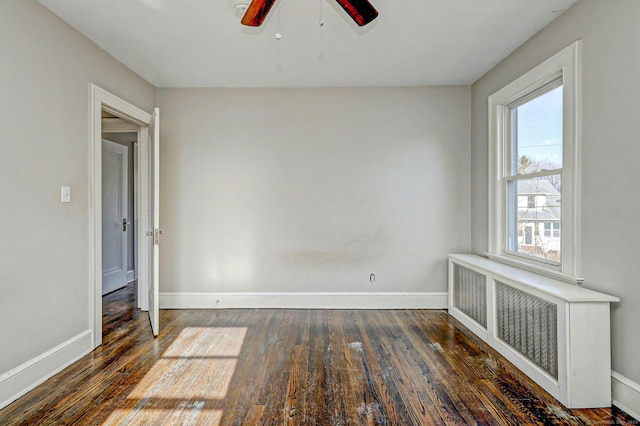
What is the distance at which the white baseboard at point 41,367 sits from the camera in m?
2.01

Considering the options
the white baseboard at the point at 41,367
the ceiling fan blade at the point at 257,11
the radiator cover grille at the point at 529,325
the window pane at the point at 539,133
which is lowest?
the white baseboard at the point at 41,367

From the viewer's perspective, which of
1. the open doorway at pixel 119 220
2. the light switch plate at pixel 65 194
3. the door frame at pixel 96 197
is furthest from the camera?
the open doorway at pixel 119 220

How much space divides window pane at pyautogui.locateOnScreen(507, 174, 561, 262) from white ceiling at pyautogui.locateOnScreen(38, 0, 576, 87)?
1.23 metres

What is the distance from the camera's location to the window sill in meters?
2.29

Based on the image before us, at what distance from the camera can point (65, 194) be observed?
2.49m

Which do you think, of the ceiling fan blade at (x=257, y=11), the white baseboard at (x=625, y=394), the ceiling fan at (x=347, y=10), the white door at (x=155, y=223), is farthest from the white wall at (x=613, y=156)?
the white door at (x=155, y=223)

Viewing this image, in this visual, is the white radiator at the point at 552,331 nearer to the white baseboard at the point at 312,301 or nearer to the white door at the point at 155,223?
the white baseboard at the point at 312,301

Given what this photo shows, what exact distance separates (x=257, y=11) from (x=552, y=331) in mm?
2622

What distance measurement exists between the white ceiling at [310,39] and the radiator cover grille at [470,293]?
6.74ft

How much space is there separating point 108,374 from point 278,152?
8.53 feet

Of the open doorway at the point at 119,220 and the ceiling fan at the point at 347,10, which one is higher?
the ceiling fan at the point at 347,10

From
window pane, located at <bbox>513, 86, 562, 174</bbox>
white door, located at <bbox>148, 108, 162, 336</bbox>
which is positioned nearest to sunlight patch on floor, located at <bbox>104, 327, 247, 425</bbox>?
white door, located at <bbox>148, 108, 162, 336</bbox>

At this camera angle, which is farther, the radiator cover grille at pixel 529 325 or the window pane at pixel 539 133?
the window pane at pixel 539 133

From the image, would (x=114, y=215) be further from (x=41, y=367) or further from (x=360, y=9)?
(x=360, y=9)
